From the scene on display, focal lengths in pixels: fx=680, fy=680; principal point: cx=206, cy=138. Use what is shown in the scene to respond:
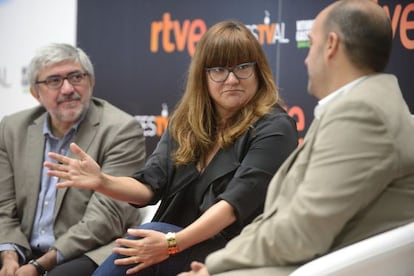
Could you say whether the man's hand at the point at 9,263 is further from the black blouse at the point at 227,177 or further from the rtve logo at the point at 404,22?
the rtve logo at the point at 404,22

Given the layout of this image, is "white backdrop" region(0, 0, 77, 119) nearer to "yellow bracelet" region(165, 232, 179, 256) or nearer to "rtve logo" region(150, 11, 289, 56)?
"rtve logo" region(150, 11, 289, 56)

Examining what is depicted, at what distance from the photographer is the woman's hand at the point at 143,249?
216 centimetres

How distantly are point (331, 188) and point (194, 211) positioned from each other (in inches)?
36.7

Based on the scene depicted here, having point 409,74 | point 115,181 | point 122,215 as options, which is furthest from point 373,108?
point 409,74

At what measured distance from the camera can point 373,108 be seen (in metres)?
1.58

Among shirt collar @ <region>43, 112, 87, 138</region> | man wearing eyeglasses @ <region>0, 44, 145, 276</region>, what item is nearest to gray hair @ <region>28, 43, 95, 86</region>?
man wearing eyeglasses @ <region>0, 44, 145, 276</region>

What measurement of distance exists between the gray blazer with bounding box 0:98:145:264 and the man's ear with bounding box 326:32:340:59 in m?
1.32

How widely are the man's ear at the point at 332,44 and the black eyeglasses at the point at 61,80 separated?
153 centimetres

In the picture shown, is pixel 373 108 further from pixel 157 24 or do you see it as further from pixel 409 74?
pixel 157 24

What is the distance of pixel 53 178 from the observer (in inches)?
115

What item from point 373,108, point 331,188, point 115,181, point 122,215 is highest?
point 373,108

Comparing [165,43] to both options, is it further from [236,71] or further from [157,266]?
[157,266]

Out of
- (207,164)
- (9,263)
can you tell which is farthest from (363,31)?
(9,263)

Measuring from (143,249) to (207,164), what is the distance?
41cm
